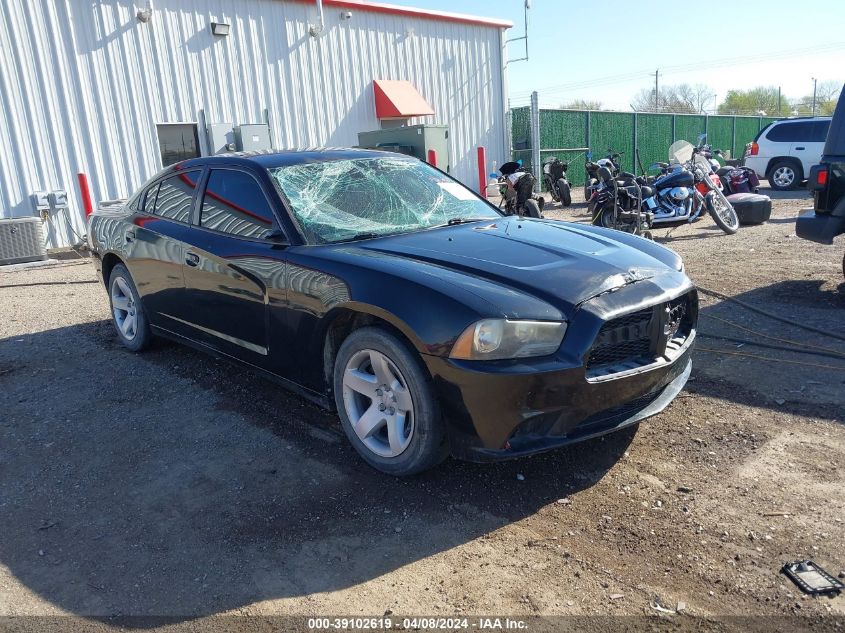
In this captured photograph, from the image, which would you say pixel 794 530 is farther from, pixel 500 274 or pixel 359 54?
pixel 359 54

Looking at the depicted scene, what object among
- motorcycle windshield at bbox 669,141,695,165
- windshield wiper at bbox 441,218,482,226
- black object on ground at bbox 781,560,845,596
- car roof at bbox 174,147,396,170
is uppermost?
car roof at bbox 174,147,396,170

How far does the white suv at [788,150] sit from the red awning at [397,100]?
28.1 feet

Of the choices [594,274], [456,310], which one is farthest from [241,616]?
[594,274]

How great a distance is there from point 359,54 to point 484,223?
44.8 feet

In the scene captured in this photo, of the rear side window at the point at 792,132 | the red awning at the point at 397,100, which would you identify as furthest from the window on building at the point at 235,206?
the rear side window at the point at 792,132

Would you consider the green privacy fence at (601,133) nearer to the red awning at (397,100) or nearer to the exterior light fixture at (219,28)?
the red awning at (397,100)

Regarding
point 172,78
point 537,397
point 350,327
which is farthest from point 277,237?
point 172,78

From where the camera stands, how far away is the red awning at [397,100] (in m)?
16.2

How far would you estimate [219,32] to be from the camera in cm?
1372

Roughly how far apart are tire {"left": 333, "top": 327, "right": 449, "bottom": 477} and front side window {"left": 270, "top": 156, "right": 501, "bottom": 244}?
2.58ft

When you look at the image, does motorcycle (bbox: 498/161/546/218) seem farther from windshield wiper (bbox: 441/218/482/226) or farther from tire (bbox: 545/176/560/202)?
windshield wiper (bbox: 441/218/482/226)

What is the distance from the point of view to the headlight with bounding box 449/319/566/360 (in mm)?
2795

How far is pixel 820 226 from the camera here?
236 inches

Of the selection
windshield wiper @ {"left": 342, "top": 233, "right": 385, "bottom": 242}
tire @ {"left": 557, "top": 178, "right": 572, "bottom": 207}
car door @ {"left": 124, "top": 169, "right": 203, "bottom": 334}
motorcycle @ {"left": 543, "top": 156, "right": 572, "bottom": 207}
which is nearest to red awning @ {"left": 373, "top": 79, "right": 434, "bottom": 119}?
motorcycle @ {"left": 543, "top": 156, "right": 572, "bottom": 207}
